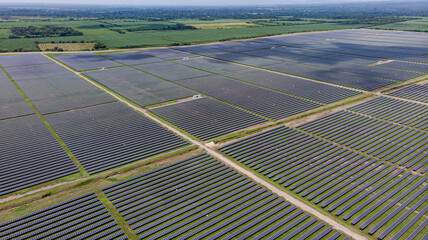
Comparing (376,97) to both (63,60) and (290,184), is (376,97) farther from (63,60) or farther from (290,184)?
(63,60)

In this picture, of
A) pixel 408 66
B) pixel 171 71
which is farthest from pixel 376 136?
pixel 408 66

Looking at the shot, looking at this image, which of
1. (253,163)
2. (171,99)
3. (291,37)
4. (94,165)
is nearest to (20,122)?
(94,165)

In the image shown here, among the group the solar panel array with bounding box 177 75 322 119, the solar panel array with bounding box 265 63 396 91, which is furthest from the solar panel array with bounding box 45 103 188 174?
the solar panel array with bounding box 265 63 396 91

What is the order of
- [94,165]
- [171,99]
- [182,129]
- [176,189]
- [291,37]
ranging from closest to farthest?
[176,189]
[94,165]
[182,129]
[171,99]
[291,37]

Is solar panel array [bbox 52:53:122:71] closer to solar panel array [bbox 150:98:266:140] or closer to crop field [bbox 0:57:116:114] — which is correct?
crop field [bbox 0:57:116:114]

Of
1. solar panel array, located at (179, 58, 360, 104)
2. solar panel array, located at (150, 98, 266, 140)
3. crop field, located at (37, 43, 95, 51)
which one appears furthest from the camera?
crop field, located at (37, 43, 95, 51)

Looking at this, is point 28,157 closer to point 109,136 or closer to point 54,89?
point 109,136

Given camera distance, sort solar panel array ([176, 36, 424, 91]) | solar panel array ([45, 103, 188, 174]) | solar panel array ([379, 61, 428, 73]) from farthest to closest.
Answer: solar panel array ([379, 61, 428, 73]) < solar panel array ([176, 36, 424, 91]) < solar panel array ([45, 103, 188, 174])
